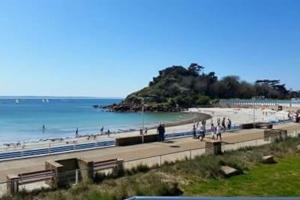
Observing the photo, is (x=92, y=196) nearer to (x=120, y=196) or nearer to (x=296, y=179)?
(x=120, y=196)

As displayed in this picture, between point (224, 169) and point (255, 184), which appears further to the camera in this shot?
point (224, 169)

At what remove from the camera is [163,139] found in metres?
28.1

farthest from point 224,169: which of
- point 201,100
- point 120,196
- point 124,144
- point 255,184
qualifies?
point 201,100

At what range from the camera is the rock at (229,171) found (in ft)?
54.3

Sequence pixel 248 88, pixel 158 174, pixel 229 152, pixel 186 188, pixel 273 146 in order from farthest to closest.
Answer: pixel 248 88 → pixel 273 146 → pixel 229 152 → pixel 158 174 → pixel 186 188

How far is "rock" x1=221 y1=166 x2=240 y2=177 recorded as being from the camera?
1654 centimetres

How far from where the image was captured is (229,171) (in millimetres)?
16688

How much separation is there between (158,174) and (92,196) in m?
3.80

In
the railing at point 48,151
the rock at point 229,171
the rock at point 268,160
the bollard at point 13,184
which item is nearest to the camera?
the bollard at point 13,184

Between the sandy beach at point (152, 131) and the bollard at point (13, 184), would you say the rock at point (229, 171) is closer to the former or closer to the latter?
the bollard at point (13, 184)

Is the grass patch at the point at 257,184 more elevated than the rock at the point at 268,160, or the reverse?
the rock at the point at 268,160

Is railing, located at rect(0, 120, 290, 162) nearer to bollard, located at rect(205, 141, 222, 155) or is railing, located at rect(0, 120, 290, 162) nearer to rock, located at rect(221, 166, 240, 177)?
bollard, located at rect(205, 141, 222, 155)

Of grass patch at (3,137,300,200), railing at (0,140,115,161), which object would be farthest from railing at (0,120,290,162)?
grass patch at (3,137,300,200)

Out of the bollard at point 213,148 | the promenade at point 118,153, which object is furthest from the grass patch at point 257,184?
the promenade at point 118,153
